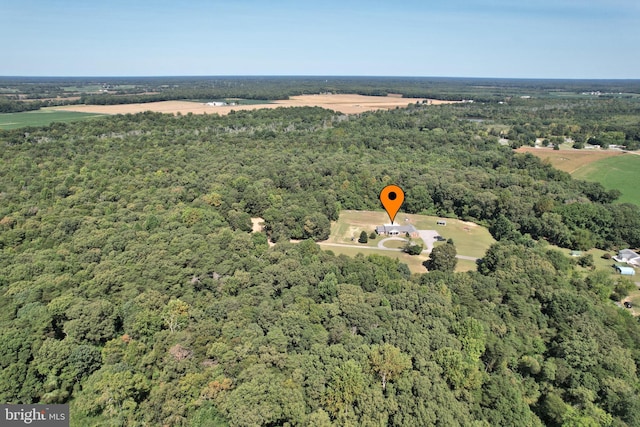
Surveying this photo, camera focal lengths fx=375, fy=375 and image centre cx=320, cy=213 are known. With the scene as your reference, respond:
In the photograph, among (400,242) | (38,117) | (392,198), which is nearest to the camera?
(400,242)

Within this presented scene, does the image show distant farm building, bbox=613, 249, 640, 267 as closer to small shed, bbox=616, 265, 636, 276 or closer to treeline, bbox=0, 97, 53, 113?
small shed, bbox=616, 265, 636, 276

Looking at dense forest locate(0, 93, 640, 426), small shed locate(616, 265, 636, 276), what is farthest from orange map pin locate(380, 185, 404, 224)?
small shed locate(616, 265, 636, 276)

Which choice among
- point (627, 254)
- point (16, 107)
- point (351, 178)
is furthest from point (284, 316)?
point (16, 107)

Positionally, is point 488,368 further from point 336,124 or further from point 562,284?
point 336,124

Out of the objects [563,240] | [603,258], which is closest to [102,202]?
[563,240]

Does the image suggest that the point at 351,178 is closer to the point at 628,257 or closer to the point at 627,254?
the point at 627,254

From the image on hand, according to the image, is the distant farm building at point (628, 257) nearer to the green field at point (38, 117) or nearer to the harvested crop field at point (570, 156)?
the harvested crop field at point (570, 156)
